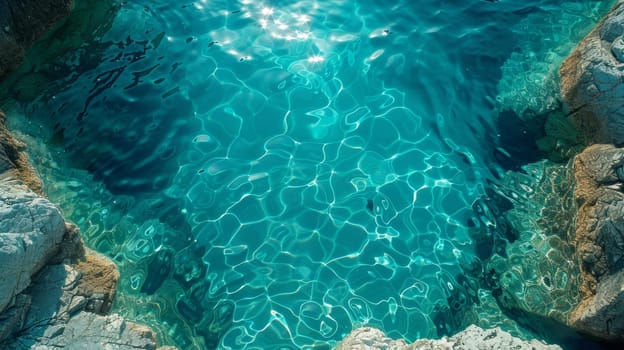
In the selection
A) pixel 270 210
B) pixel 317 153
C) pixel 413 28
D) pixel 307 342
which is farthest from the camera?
pixel 413 28

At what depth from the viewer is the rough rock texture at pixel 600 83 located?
6195 mm

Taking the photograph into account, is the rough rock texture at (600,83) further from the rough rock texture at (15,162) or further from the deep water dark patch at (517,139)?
the rough rock texture at (15,162)

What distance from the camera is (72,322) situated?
472 centimetres

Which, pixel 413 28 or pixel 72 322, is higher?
pixel 413 28

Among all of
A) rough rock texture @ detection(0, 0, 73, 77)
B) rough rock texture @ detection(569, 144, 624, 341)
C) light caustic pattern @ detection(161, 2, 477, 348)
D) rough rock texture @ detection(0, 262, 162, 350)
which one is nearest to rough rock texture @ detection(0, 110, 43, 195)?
rough rock texture @ detection(0, 262, 162, 350)

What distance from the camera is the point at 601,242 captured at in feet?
17.9

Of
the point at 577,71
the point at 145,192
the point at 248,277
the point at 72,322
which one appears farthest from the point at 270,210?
the point at 577,71

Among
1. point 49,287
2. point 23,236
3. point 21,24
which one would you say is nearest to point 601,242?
point 49,287

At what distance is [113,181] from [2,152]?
116 cm

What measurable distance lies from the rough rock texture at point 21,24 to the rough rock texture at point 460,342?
530cm

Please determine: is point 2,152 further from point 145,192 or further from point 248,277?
point 248,277

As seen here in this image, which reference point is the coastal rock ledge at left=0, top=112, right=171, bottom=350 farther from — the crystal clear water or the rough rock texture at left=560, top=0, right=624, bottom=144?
the rough rock texture at left=560, top=0, right=624, bottom=144

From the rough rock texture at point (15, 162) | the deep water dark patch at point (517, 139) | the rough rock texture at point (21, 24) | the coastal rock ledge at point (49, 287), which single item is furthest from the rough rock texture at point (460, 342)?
the rough rock texture at point (21, 24)

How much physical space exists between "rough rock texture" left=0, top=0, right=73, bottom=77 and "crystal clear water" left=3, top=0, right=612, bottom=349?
203 mm
